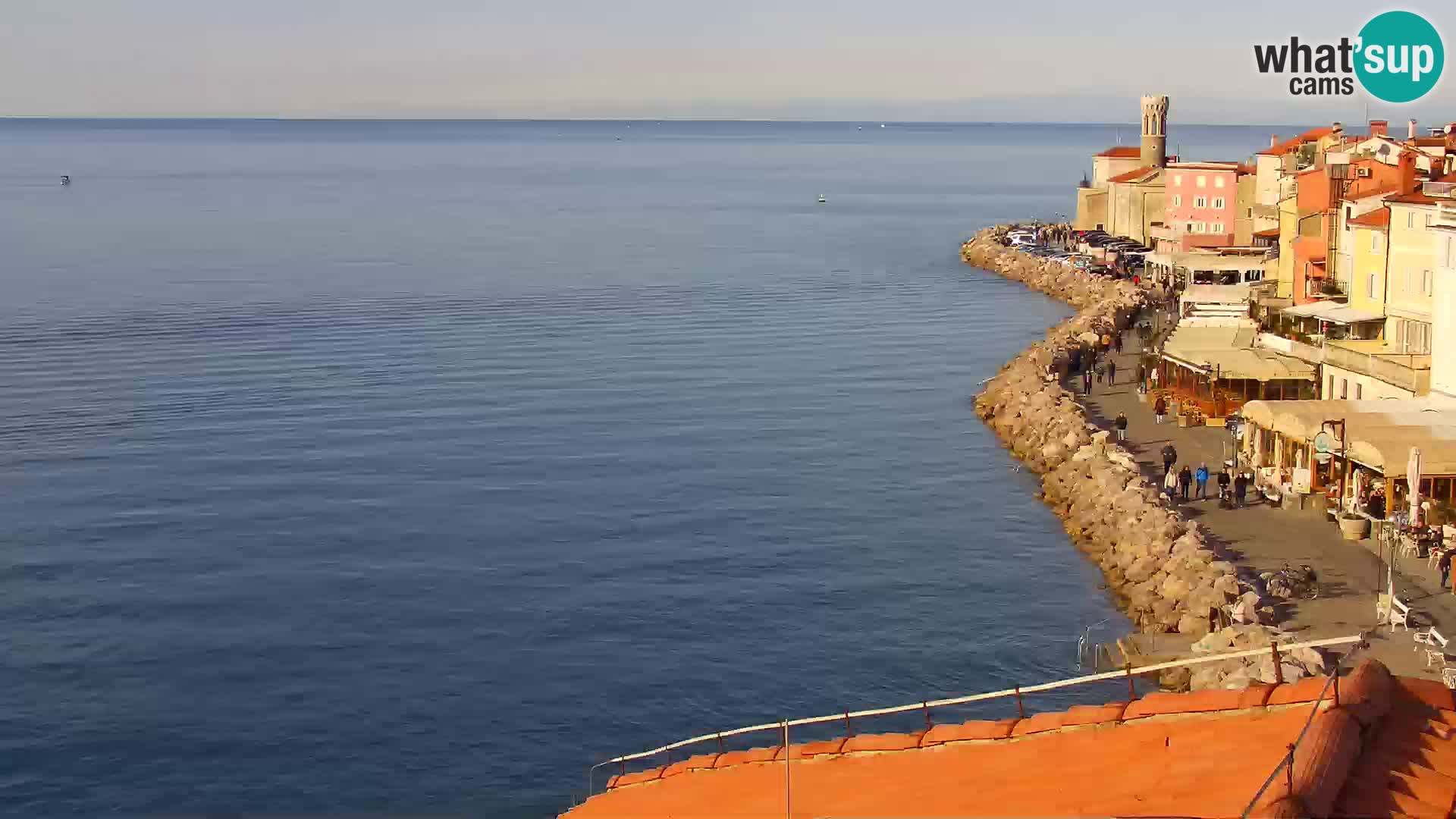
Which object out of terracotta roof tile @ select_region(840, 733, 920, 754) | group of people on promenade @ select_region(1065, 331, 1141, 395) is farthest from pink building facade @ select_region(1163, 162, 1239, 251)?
terracotta roof tile @ select_region(840, 733, 920, 754)

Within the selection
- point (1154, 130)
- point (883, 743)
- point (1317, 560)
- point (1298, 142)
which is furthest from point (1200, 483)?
point (1154, 130)

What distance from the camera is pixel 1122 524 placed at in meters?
31.2

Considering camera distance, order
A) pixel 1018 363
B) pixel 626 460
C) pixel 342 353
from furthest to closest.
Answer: pixel 342 353
pixel 1018 363
pixel 626 460

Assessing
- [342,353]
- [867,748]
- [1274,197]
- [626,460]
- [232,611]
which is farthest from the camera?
[1274,197]

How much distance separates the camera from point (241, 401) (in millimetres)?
48625

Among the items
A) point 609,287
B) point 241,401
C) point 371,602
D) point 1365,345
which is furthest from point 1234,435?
point 609,287

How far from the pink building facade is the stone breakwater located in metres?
27.3

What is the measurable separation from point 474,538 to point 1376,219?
71.5 ft

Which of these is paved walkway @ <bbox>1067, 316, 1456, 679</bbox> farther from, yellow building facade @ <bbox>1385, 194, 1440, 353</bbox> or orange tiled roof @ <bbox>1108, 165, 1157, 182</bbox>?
orange tiled roof @ <bbox>1108, 165, 1157, 182</bbox>

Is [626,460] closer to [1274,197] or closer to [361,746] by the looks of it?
[361,746]

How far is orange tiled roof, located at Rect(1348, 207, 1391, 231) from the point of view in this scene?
37.0 metres

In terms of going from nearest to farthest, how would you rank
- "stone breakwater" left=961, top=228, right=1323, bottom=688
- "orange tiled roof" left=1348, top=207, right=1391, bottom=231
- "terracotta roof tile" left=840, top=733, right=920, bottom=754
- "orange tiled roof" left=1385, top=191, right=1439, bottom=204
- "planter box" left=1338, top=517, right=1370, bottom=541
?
"terracotta roof tile" left=840, top=733, right=920, bottom=754 → "stone breakwater" left=961, top=228, right=1323, bottom=688 → "planter box" left=1338, top=517, right=1370, bottom=541 → "orange tiled roof" left=1385, top=191, right=1439, bottom=204 → "orange tiled roof" left=1348, top=207, right=1391, bottom=231

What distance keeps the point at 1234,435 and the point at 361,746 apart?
20652 millimetres

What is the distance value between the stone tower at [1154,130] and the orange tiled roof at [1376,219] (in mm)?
61722
